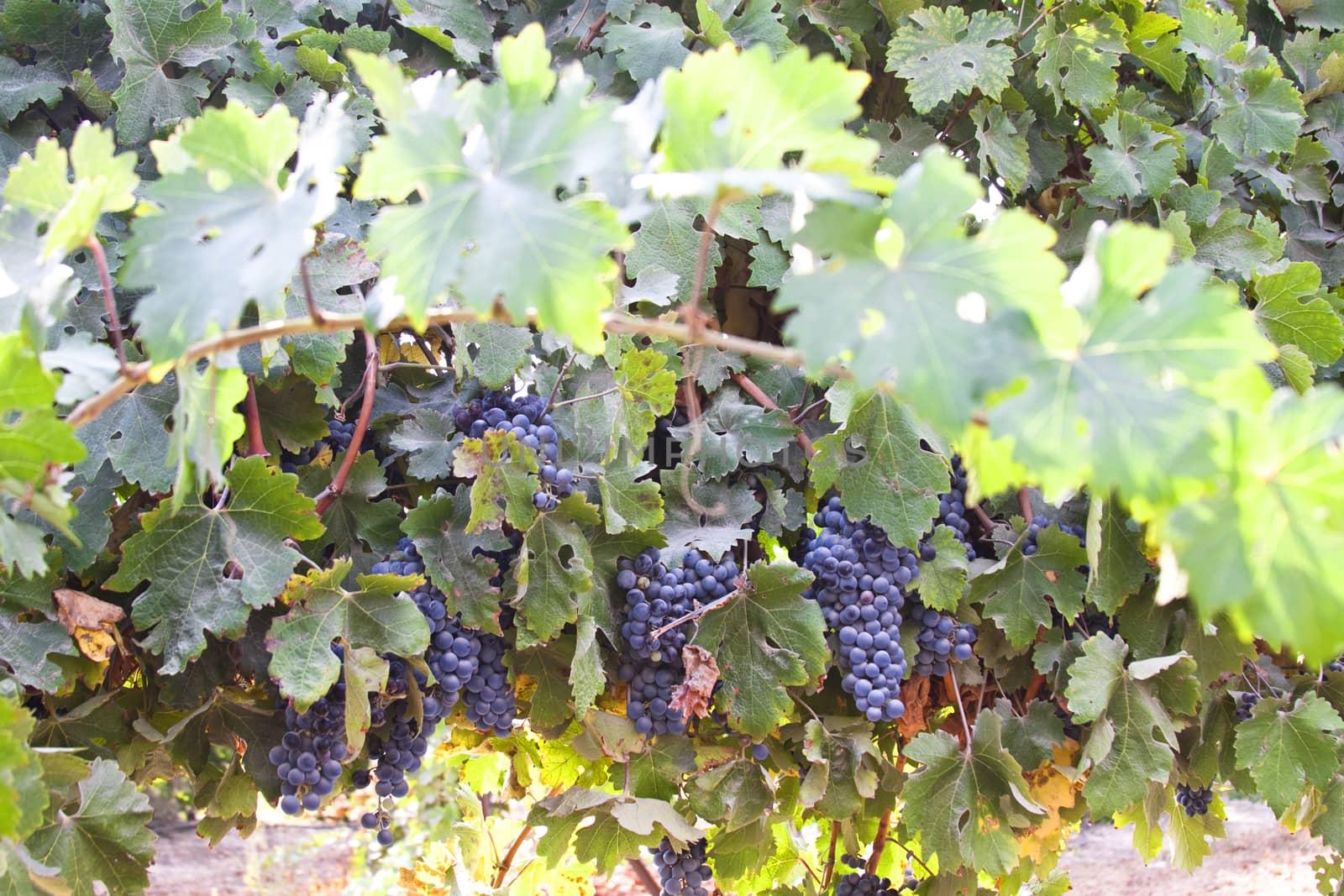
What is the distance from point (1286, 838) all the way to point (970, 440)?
6.48 m

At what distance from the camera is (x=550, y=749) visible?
5.56 ft

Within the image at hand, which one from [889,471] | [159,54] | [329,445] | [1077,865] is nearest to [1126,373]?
[889,471]

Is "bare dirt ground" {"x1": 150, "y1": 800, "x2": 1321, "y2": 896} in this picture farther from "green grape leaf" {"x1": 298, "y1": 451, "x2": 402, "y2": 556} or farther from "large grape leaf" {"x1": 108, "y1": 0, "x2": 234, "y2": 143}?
"large grape leaf" {"x1": 108, "y1": 0, "x2": 234, "y2": 143}

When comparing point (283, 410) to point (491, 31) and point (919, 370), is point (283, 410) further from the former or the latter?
point (919, 370)

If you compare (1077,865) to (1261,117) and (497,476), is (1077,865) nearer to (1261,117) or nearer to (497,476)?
(1261,117)

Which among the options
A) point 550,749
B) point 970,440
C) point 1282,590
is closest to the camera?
point 1282,590

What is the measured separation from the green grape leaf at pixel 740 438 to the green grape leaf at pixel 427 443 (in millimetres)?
315

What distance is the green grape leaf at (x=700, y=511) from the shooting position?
140 centimetres

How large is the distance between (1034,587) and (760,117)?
3.07ft

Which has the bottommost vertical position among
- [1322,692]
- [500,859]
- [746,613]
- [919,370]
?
[500,859]

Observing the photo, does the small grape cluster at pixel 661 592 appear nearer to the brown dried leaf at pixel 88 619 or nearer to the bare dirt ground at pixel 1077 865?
the brown dried leaf at pixel 88 619

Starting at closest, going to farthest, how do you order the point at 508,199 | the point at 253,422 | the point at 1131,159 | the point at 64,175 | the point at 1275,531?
the point at 1275,531, the point at 508,199, the point at 64,175, the point at 253,422, the point at 1131,159

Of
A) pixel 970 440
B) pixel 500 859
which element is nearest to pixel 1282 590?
pixel 970 440

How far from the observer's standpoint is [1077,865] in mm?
5629
